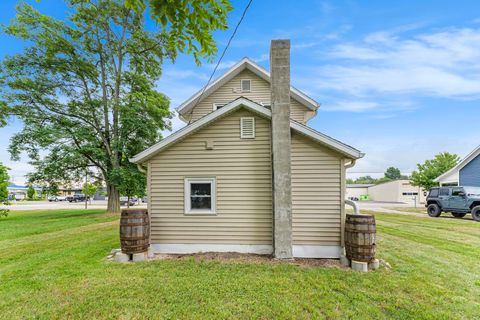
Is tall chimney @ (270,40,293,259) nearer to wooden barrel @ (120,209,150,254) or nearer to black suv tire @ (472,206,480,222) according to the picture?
wooden barrel @ (120,209,150,254)

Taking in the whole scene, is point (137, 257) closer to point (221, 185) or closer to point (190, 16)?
point (221, 185)

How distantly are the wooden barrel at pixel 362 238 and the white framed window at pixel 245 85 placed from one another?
→ 23.7ft

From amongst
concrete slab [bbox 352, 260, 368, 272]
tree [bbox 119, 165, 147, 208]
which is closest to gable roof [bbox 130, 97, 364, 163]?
concrete slab [bbox 352, 260, 368, 272]

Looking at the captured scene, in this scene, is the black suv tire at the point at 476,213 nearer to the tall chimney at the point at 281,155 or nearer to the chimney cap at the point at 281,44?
the tall chimney at the point at 281,155

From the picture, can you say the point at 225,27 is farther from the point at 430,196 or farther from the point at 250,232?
the point at 430,196

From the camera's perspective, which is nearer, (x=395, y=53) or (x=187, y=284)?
(x=187, y=284)

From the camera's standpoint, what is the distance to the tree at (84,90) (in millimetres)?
16031

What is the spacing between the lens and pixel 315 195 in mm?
5906

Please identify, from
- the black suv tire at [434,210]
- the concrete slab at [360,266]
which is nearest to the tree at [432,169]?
the black suv tire at [434,210]

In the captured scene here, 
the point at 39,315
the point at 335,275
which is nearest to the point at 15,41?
the point at 39,315

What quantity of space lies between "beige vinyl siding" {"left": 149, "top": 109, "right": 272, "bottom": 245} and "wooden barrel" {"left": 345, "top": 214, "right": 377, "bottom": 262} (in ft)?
6.50

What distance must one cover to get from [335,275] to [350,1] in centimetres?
895

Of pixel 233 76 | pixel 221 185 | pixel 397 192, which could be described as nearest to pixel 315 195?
pixel 221 185

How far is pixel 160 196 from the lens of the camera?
6305mm
